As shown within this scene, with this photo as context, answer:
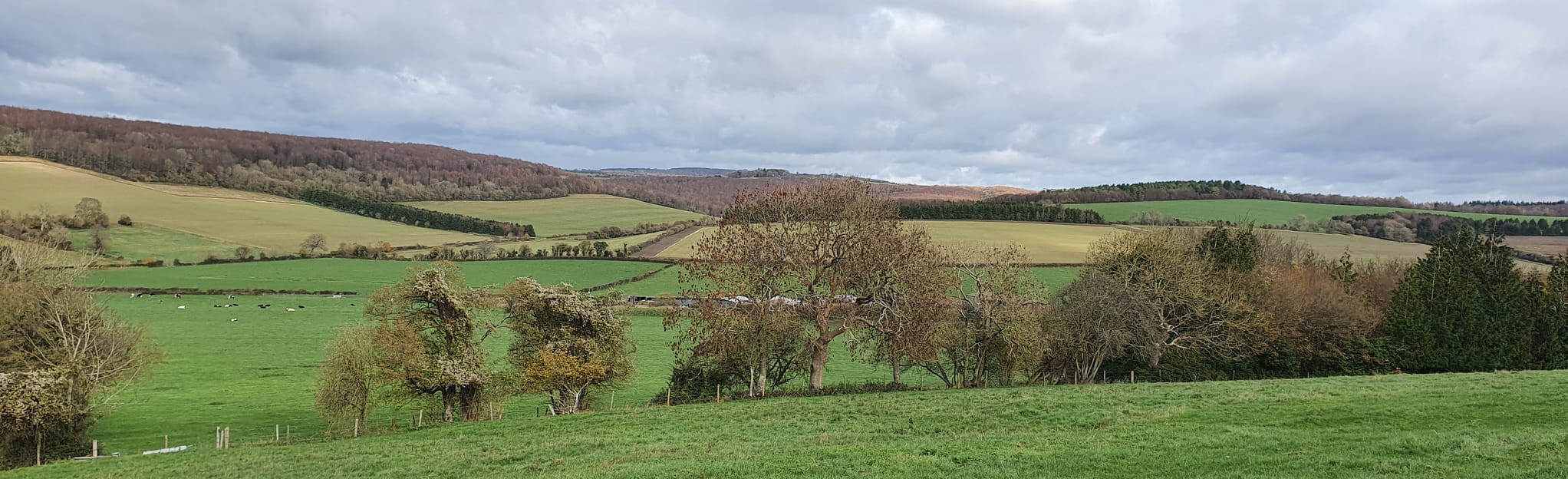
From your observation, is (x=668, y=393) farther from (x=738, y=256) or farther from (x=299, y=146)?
(x=299, y=146)

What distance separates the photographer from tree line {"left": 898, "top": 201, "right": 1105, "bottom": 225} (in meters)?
117

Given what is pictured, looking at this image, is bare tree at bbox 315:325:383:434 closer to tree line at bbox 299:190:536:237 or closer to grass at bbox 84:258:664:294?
grass at bbox 84:258:664:294

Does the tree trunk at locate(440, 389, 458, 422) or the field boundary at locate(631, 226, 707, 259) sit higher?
the field boundary at locate(631, 226, 707, 259)

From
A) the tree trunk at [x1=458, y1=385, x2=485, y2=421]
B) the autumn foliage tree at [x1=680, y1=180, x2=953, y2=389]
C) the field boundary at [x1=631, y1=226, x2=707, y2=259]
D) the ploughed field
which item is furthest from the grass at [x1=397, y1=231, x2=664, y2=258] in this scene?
the autumn foliage tree at [x1=680, y1=180, x2=953, y2=389]

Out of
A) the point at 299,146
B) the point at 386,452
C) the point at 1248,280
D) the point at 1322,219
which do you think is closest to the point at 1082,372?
the point at 1248,280

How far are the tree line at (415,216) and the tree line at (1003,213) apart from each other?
2722 inches

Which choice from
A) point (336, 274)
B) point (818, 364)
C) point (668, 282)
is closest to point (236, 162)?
point (336, 274)

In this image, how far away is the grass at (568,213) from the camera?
14550 centimetres

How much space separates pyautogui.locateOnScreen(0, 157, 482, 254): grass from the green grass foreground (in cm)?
10290

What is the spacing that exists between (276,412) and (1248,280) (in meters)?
54.3

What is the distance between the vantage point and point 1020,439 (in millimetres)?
17141

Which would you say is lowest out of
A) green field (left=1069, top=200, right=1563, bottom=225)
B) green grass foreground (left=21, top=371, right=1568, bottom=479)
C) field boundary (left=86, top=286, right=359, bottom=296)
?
field boundary (left=86, top=286, right=359, bottom=296)

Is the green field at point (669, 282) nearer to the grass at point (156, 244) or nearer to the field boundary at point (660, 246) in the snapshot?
the field boundary at point (660, 246)

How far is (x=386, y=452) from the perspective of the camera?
22594 mm
